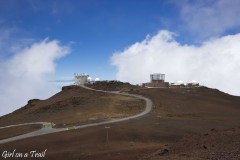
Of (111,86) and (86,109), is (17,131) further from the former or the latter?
(111,86)

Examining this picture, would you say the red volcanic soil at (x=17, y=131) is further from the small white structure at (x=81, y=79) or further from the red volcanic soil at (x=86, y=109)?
the small white structure at (x=81, y=79)

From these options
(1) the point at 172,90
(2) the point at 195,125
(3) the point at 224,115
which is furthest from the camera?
(1) the point at 172,90

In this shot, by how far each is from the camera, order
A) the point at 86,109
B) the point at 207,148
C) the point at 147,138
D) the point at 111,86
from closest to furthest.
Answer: the point at 207,148 → the point at 147,138 → the point at 86,109 → the point at 111,86

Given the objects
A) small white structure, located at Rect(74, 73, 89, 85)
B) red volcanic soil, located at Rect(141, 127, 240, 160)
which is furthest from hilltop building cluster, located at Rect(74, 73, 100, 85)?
red volcanic soil, located at Rect(141, 127, 240, 160)

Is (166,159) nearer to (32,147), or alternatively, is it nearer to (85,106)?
(32,147)

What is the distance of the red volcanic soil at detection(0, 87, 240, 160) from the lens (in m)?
29.8

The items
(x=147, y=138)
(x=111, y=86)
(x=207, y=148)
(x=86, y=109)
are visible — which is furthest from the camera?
(x=111, y=86)

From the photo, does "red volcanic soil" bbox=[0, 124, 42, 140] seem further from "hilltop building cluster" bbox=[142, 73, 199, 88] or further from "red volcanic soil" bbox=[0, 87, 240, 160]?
"hilltop building cluster" bbox=[142, 73, 199, 88]

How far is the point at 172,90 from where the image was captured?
108 metres

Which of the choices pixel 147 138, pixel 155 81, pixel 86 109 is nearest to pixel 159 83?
pixel 155 81

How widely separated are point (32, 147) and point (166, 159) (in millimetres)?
24140

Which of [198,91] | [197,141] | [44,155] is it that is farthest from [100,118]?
[198,91]

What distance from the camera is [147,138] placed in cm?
5128

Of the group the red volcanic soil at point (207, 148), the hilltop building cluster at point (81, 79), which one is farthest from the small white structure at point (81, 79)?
the red volcanic soil at point (207, 148)
